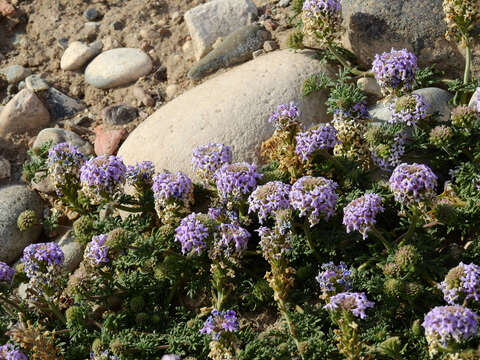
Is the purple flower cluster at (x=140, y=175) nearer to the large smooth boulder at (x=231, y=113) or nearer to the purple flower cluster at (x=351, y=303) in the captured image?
the large smooth boulder at (x=231, y=113)

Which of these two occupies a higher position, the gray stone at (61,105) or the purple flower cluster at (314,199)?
the purple flower cluster at (314,199)

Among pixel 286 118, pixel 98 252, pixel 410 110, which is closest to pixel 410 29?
pixel 410 110

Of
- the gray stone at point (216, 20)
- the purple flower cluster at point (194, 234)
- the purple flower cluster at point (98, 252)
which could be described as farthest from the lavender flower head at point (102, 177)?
the gray stone at point (216, 20)

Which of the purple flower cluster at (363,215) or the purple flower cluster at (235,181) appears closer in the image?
the purple flower cluster at (363,215)

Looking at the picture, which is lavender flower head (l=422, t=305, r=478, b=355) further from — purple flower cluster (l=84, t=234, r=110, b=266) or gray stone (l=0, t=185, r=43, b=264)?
gray stone (l=0, t=185, r=43, b=264)

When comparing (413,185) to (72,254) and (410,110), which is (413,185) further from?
(72,254)

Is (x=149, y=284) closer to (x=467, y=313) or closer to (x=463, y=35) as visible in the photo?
(x=467, y=313)

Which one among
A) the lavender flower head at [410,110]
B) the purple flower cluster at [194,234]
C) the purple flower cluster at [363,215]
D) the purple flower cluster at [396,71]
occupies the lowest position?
the purple flower cluster at [194,234]
